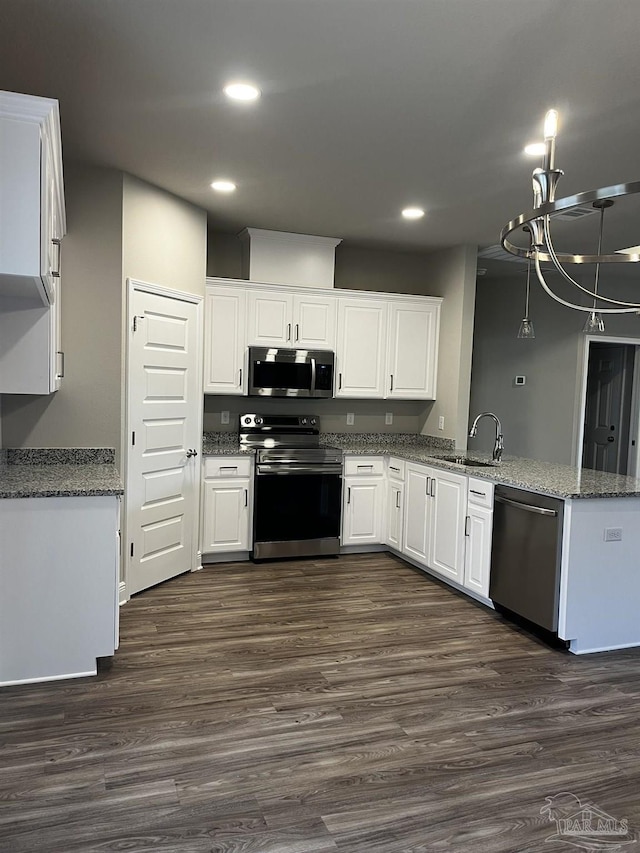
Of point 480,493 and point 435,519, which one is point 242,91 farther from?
point 435,519

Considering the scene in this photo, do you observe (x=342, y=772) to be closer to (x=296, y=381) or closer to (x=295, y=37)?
(x=295, y=37)

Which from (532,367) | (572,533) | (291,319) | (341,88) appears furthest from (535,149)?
(532,367)

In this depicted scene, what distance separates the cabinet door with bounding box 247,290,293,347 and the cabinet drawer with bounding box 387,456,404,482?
132 cm

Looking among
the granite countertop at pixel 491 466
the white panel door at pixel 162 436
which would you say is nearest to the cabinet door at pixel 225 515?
the white panel door at pixel 162 436

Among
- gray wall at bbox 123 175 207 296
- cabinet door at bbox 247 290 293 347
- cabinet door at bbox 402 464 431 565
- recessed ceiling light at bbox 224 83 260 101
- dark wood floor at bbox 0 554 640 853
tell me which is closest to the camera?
dark wood floor at bbox 0 554 640 853

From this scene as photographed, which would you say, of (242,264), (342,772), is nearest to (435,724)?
(342,772)

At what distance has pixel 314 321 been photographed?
208 inches

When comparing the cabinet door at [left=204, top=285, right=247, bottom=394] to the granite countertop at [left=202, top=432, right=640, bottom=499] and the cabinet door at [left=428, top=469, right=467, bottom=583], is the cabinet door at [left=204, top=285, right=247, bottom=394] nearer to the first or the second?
the granite countertop at [left=202, top=432, right=640, bottom=499]

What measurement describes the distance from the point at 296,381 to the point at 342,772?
3383mm

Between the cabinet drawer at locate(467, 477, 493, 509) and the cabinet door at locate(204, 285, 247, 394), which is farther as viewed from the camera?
the cabinet door at locate(204, 285, 247, 394)

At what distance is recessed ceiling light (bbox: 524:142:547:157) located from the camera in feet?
10.4

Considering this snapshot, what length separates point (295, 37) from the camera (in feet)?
A: 7.50

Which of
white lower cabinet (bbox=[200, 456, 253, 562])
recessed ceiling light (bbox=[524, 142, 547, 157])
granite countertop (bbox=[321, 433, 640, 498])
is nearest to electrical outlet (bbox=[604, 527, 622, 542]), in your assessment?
granite countertop (bbox=[321, 433, 640, 498])

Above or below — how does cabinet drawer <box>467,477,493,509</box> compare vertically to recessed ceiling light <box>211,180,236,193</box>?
below
